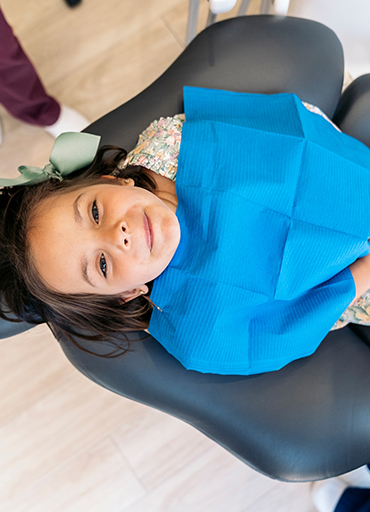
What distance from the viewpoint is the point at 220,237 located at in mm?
821

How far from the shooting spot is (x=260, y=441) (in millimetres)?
832

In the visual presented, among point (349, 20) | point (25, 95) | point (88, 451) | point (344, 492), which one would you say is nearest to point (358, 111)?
point (349, 20)

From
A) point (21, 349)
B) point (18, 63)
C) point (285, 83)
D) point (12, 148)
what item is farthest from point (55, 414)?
point (285, 83)

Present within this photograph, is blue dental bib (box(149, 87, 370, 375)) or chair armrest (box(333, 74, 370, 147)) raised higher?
chair armrest (box(333, 74, 370, 147))

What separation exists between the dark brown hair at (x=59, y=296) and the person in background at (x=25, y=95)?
376 mm

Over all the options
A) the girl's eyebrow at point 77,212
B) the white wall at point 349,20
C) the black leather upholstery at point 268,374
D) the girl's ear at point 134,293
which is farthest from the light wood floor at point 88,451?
the white wall at point 349,20

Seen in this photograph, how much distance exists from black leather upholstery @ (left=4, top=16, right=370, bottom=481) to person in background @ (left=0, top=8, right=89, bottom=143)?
1.05 feet

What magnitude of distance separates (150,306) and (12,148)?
826mm

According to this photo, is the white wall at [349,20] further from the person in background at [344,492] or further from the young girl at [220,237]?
the person in background at [344,492]

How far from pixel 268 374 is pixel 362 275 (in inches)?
11.1

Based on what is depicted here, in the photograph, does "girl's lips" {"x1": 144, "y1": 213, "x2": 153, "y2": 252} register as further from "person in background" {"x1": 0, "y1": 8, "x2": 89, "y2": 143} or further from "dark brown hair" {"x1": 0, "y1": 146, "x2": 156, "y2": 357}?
"person in background" {"x1": 0, "y1": 8, "x2": 89, "y2": 143}

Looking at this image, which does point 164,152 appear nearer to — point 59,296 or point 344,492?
point 59,296

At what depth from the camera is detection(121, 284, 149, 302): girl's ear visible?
0.86 metres

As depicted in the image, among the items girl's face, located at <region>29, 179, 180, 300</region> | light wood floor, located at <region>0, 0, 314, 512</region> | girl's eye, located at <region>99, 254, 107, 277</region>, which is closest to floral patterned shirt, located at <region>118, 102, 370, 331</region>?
girl's face, located at <region>29, 179, 180, 300</region>
